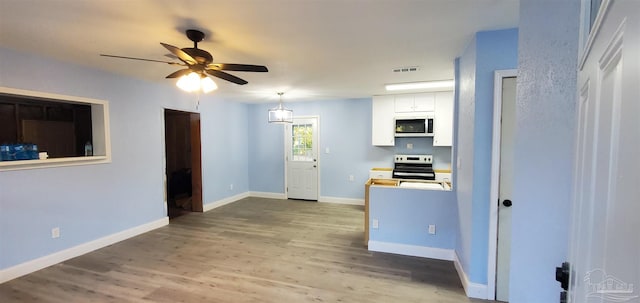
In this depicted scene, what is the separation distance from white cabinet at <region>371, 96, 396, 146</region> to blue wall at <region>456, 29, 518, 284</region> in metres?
2.58

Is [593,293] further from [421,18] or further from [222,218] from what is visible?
[222,218]

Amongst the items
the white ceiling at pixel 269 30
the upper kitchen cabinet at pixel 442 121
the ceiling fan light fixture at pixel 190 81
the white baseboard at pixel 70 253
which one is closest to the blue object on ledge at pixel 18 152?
the white ceiling at pixel 269 30

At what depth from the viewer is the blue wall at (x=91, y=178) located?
274cm

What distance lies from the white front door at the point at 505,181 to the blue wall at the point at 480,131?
10 centimetres

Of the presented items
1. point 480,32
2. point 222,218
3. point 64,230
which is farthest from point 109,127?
point 480,32

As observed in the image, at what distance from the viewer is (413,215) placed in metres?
3.28

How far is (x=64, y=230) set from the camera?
313 cm

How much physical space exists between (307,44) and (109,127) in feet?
9.54

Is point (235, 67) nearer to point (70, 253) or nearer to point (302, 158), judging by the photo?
point (70, 253)

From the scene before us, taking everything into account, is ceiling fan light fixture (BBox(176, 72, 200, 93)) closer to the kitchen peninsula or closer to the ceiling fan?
the ceiling fan

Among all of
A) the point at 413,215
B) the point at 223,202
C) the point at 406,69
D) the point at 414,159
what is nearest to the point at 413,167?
the point at 414,159

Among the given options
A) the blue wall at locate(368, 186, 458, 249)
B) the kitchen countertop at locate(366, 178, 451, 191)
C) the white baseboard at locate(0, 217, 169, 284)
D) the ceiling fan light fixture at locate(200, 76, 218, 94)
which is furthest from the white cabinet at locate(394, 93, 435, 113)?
the white baseboard at locate(0, 217, 169, 284)

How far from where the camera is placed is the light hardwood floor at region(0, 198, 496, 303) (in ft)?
8.05

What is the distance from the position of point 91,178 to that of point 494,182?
14.7 ft
